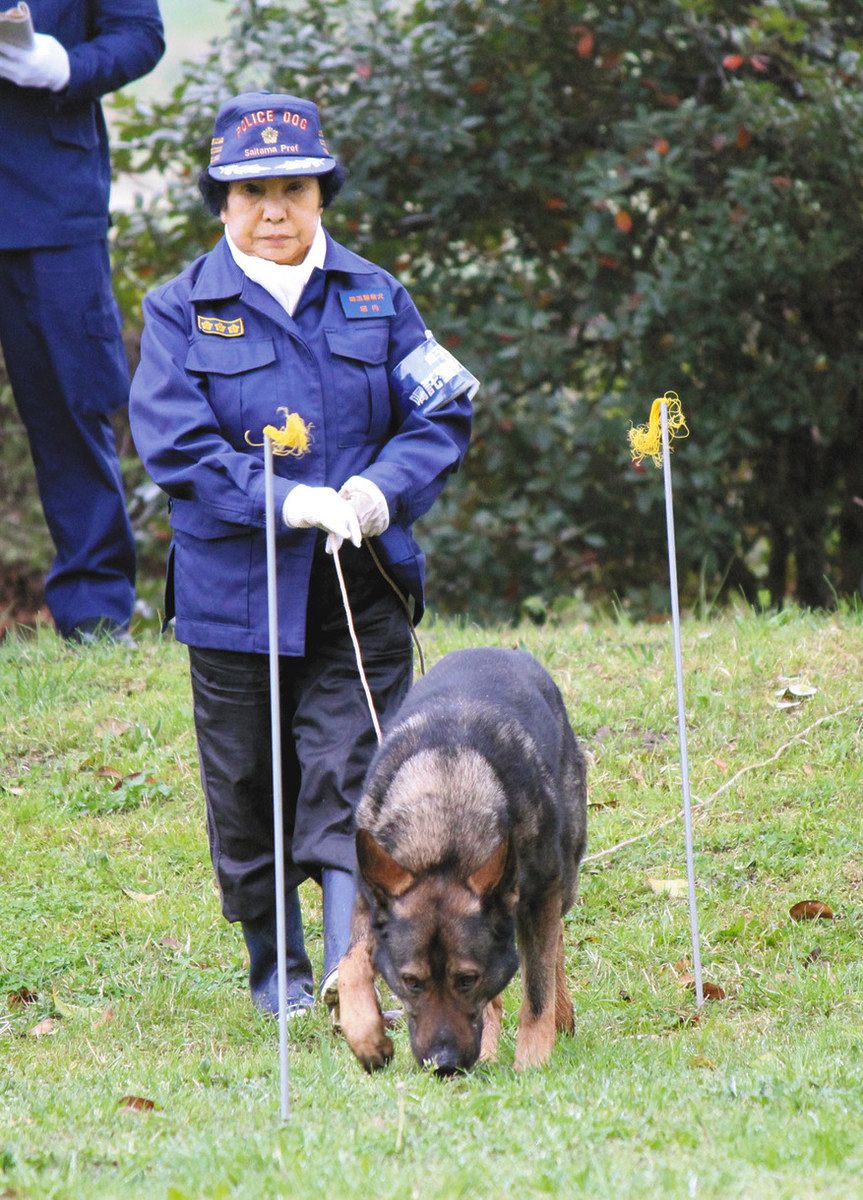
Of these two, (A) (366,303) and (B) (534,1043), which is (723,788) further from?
(A) (366,303)

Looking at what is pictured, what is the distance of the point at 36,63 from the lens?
7.22m

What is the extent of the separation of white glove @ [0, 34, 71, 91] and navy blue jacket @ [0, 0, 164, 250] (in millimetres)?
71

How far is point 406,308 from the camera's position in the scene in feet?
17.9

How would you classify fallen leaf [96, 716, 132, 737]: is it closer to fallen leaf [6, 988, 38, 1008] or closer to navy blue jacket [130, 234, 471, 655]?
fallen leaf [6, 988, 38, 1008]

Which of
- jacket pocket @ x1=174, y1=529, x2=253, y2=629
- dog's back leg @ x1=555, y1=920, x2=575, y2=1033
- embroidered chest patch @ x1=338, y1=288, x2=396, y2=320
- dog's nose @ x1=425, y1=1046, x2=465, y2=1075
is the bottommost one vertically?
dog's back leg @ x1=555, y1=920, x2=575, y2=1033

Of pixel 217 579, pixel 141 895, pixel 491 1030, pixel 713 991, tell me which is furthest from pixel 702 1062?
pixel 141 895

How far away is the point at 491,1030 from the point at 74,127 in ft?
14.6

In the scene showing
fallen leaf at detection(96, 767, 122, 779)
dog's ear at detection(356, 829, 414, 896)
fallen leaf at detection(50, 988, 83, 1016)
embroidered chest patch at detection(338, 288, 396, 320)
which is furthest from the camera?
fallen leaf at detection(96, 767, 122, 779)

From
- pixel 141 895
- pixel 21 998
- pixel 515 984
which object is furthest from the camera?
pixel 141 895

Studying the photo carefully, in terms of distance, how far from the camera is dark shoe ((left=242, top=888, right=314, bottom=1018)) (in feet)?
18.1

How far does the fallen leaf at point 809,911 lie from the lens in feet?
19.8

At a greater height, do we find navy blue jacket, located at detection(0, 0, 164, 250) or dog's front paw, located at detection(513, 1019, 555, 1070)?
navy blue jacket, located at detection(0, 0, 164, 250)

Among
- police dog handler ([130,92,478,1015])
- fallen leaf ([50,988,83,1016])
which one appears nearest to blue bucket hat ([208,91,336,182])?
police dog handler ([130,92,478,1015])

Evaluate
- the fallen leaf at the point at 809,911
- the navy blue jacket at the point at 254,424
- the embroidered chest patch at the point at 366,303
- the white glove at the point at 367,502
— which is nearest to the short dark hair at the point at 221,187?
the navy blue jacket at the point at 254,424
